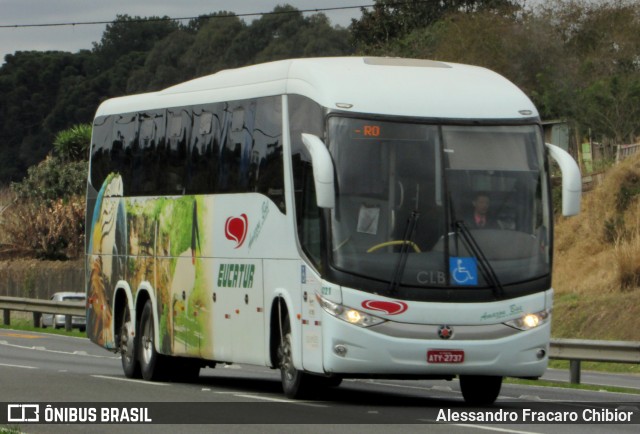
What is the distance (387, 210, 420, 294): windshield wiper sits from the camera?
14992mm

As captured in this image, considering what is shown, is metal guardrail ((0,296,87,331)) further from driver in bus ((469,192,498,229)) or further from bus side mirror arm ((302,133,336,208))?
driver in bus ((469,192,498,229))

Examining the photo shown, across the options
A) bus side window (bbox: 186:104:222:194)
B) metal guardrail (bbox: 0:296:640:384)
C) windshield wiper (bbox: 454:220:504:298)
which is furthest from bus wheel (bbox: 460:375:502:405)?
metal guardrail (bbox: 0:296:640:384)

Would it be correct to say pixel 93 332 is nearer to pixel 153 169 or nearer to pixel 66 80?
pixel 153 169

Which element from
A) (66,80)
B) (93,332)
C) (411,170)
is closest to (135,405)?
(411,170)

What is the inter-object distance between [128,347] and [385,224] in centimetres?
722

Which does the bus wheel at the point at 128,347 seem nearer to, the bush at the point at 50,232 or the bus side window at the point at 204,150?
the bus side window at the point at 204,150

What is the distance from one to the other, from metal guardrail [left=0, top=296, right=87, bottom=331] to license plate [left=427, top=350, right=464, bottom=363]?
883 inches

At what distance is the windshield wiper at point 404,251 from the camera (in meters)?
15.0

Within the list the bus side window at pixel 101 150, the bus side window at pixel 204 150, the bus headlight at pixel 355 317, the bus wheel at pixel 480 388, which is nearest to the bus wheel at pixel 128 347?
the bus side window at pixel 101 150

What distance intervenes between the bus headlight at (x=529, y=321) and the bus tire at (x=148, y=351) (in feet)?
21.6

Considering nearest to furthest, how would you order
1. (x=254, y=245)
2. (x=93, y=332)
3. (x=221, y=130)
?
(x=254, y=245), (x=221, y=130), (x=93, y=332)

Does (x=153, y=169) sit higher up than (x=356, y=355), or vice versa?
(x=153, y=169)

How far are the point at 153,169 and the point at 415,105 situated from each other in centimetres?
585

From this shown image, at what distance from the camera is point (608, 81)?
50000mm
